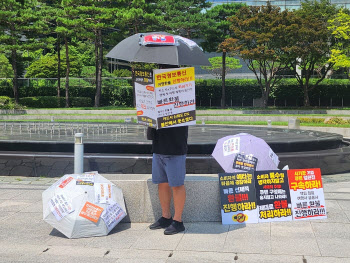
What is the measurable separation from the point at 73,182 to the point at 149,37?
6.80ft

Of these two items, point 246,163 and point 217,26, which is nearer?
point 246,163

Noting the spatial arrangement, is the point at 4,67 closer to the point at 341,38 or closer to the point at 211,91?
the point at 211,91

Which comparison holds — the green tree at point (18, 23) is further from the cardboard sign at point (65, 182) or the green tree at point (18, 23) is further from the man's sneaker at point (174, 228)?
the man's sneaker at point (174, 228)

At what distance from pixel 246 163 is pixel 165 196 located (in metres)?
1.34

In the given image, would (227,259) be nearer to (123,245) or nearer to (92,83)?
(123,245)

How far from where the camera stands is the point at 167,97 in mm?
6352

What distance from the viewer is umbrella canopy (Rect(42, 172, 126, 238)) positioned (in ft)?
20.8

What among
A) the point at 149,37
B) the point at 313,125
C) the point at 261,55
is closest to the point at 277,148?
the point at 149,37

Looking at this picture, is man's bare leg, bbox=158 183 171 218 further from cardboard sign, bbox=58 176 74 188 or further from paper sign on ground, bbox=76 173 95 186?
cardboard sign, bbox=58 176 74 188

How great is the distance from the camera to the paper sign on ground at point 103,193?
648 cm

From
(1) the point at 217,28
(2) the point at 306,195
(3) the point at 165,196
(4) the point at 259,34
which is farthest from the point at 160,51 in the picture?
(1) the point at 217,28

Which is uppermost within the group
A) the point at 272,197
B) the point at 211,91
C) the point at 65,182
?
the point at 65,182

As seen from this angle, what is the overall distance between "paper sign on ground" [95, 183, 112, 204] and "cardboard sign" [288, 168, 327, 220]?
248cm

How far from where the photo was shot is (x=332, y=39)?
39.0 metres
